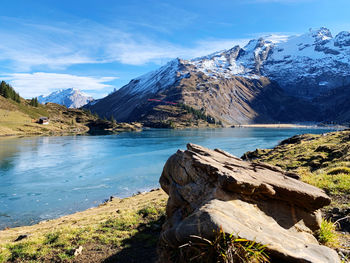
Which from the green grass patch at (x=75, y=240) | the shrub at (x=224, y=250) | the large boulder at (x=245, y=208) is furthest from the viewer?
the green grass patch at (x=75, y=240)

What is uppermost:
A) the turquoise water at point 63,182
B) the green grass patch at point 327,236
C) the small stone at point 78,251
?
the green grass patch at point 327,236

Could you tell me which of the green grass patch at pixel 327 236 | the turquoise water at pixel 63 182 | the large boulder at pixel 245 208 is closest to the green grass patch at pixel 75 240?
the large boulder at pixel 245 208

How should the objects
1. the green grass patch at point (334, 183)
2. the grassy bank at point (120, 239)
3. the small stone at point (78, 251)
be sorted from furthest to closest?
the green grass patch at point (334, 183) → the small stone at point (78, 251) → the grassy bank at point (120, 239)

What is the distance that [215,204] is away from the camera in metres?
8.48

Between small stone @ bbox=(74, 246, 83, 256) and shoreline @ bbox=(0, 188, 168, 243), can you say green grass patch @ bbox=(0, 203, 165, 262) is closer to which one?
small stone @ bbox=(74, 246, 83, 256)

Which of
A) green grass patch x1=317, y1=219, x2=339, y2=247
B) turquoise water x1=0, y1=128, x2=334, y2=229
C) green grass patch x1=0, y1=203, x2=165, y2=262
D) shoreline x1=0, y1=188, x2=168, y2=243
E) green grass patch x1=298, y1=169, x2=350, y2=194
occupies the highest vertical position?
green grass patch x1=298, y1=169, x2=350, y2=194

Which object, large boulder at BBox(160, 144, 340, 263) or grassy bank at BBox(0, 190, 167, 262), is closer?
large boulder at BBox(160, 144, 340, 263)

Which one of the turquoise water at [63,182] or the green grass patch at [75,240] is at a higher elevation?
the green grass patch at [75,240]

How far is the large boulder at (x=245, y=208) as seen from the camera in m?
7.41

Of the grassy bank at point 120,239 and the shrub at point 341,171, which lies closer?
the grassy bank at point 120,239

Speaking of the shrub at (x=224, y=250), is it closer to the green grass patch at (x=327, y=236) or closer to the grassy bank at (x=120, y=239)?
the green grass patch at (x=327, y=236)

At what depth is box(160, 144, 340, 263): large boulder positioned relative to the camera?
7410 millimetres

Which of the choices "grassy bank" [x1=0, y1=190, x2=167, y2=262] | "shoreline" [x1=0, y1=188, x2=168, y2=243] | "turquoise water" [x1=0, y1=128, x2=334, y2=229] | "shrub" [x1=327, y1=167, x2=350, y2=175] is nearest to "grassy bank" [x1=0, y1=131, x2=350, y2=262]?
"grassy bank" [x1=0, y1=190, x2=167, y2=262]

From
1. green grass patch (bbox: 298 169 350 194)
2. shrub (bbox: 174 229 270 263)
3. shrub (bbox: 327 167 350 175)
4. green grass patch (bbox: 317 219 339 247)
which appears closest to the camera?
shrub (bbox: 174 229 270 263)
